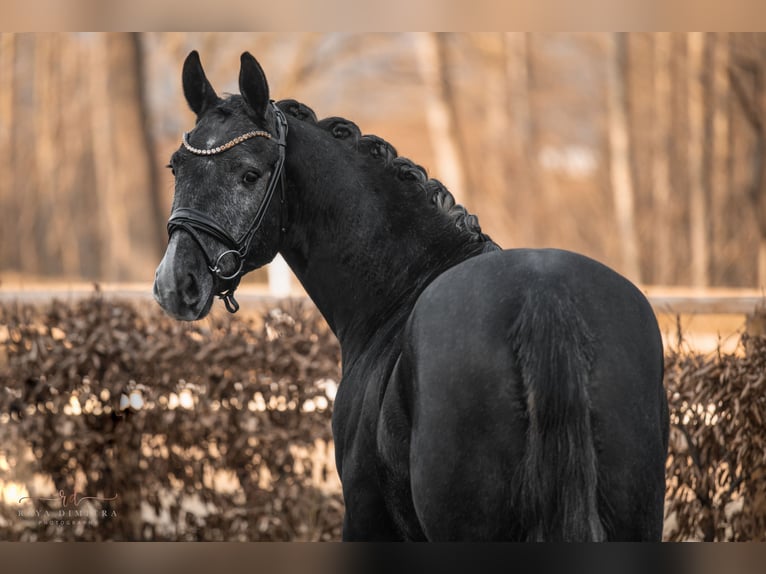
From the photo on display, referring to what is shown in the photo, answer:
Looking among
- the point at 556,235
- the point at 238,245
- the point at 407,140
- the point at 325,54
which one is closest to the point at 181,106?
the point at 325,54

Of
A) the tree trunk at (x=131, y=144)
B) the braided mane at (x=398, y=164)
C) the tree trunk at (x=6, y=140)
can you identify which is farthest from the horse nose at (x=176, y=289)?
the tree trunk at (x=6, y=140)

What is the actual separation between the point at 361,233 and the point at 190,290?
2.02 ft

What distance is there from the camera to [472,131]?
26906 millimetres

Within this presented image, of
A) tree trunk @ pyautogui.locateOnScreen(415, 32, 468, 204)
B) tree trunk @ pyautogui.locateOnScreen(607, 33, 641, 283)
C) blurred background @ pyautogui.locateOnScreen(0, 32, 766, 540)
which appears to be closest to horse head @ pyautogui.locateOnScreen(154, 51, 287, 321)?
blurred background @ pyautogui.locateOnScreen(0, 32, 766, 540)

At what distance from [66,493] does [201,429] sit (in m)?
0.87

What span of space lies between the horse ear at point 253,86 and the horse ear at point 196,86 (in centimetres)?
13

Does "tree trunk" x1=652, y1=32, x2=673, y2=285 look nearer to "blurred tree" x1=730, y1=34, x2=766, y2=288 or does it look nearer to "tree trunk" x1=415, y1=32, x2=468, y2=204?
"tree trunk" x1=415, y1=32, x2=468, y2=204

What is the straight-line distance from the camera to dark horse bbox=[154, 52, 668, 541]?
2.21 meters

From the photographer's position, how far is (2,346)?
5.27m

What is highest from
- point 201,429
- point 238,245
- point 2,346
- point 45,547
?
point 238,245

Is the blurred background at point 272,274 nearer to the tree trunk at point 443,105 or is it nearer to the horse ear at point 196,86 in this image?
the tree trunk at point 443,105

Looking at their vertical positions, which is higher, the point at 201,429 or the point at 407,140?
the point at 407,140

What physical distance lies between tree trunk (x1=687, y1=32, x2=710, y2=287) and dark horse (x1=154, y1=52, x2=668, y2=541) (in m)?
13.7

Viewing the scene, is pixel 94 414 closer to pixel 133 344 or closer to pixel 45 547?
pixel 133 344
